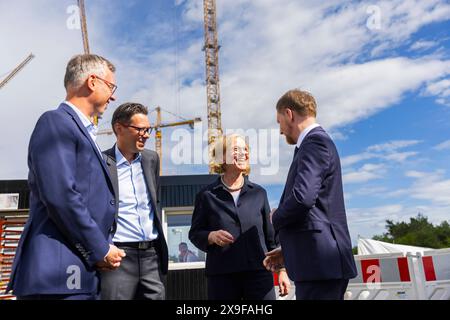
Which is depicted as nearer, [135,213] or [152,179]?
[135,213]

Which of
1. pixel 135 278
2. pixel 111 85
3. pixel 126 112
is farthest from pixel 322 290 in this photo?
pixel 126 112

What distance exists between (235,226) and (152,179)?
69 centimetres

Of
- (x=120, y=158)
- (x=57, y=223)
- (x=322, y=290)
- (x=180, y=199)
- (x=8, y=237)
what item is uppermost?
(x=180, y=199)

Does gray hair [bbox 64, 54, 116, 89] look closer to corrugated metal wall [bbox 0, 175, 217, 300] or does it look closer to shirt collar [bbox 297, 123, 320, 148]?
shirt collar [bbox 297, 123, 320, 148]

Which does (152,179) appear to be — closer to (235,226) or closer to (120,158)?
(120,158)

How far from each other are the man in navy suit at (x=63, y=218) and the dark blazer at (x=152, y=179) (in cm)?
73

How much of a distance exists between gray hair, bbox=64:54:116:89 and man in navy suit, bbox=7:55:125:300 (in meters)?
0.20

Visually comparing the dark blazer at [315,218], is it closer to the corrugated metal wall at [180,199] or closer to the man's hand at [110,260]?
the man's hand at [110,260]

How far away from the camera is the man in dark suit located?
2.65 metres

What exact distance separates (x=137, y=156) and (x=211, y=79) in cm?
5508

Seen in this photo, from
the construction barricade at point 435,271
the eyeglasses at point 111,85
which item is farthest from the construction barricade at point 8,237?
the eyeglasses at point 111,85

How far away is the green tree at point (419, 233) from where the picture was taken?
74.1 meters

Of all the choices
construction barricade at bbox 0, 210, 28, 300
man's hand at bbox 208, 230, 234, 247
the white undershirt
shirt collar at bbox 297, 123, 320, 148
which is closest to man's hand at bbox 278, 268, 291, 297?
man's hand at bbox 208, 230, 234, 247

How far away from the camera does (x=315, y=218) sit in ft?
7.36
